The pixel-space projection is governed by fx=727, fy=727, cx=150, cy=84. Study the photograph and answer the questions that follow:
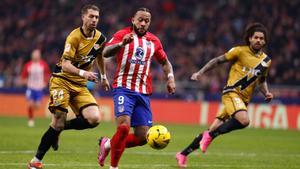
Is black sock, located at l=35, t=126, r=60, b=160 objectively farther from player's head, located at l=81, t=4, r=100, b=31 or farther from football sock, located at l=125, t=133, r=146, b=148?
player's head, located at l=81, t=4, r=100, b=31

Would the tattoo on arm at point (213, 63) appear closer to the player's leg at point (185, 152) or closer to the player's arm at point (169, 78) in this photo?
the player's leg at point (185, 152)

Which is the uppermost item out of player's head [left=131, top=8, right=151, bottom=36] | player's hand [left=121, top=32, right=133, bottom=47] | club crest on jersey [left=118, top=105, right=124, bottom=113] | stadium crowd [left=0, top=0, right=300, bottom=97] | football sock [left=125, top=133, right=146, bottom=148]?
stadium crowd [left=0, top=0, right=300, bottom=97]

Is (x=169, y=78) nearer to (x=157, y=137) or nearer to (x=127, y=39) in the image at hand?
(x=157, y=137)

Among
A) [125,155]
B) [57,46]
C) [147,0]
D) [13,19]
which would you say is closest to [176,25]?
[147,0]

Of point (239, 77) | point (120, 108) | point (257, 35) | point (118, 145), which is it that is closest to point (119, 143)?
point (118, 145)

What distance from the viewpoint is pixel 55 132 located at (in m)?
10.9

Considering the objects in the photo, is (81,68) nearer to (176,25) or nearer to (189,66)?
(189,66)

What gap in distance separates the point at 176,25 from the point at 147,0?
110 inches

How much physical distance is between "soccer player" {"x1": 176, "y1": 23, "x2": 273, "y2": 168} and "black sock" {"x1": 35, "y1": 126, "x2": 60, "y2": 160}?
2.31 meters

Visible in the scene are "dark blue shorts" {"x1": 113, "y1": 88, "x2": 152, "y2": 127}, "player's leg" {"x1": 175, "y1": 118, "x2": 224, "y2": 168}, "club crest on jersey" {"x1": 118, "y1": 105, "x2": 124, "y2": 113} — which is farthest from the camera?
"player's leg" {"x1": 175, "y1": 118, "x2": 224, "y2": 168}

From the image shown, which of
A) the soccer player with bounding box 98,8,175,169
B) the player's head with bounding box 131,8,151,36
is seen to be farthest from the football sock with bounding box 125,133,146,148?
the player's head with bounding box 131,8,151,36

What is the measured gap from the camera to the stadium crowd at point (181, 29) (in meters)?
28.8

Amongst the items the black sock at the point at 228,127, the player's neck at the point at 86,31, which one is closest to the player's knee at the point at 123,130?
the player's neck at the point at 86,31

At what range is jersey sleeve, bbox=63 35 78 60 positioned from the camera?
423 inches
